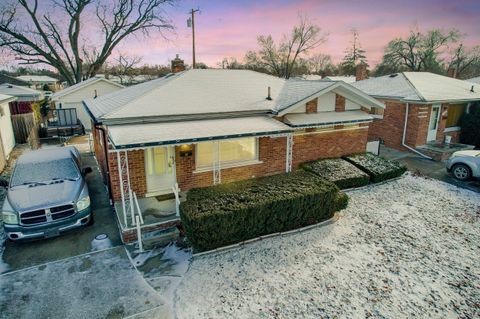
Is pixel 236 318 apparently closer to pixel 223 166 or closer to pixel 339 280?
pixel 339 280

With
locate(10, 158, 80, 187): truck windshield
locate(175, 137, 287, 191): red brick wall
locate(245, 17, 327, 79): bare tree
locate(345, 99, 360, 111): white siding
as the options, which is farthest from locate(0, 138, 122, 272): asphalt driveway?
locate(245, 17, 327, 79): bare tree

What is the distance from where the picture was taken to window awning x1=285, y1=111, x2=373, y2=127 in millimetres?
11516

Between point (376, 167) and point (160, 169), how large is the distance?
8.88 meters

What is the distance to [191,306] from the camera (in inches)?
227

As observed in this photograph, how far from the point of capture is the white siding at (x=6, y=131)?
15.4 metres

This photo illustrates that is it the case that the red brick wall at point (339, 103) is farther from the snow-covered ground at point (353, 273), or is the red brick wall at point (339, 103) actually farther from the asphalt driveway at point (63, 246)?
the asphalt driveway at point (63, 246)

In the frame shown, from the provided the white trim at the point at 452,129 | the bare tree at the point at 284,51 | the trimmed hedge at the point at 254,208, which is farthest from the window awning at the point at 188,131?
the bare tree at the point at 284,51

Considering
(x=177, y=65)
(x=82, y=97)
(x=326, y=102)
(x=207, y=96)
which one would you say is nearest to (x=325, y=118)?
(x=326, y=102)

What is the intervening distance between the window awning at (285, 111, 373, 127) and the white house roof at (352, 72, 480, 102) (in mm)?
5412

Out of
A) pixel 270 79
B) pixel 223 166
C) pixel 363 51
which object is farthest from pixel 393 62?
pixel 223 166

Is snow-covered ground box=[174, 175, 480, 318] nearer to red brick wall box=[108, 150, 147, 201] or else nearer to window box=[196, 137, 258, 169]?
red brick wall box=[108, 150, 147, 201]

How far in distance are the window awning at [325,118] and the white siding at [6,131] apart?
14495mm

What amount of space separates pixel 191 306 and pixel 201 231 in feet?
5.75

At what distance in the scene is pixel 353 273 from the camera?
265 inches
